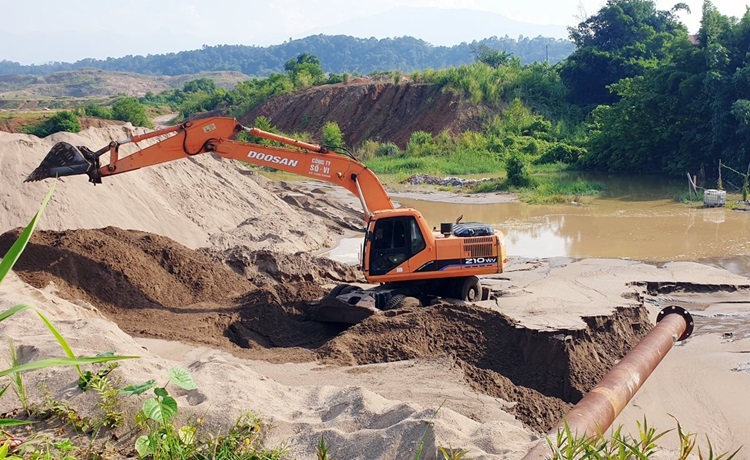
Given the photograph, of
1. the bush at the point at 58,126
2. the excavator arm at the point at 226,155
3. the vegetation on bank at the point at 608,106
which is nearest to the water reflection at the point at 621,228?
the vegetation on bank at the point at 608,106

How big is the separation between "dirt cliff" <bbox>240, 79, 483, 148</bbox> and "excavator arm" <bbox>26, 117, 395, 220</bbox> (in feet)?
107

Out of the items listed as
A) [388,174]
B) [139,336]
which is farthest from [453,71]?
[139,336]

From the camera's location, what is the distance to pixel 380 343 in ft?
37.0

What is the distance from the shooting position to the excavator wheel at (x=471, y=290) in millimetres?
13445

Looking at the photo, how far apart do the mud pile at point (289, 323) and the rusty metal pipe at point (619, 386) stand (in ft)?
4.28

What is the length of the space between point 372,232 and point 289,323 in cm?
200

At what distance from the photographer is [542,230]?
2408cm

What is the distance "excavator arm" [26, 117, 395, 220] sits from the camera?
1360cm

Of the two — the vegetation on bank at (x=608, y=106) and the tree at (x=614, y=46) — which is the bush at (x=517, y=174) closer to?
the vegetation on bank at (x=608, y=106)

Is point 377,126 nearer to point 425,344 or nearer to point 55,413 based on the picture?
point 425,344

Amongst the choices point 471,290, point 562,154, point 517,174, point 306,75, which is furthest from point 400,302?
point 306,75

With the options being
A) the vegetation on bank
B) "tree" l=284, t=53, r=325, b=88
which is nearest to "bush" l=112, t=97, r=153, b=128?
the vegetation on bank

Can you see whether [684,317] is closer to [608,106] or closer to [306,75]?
[608,106]

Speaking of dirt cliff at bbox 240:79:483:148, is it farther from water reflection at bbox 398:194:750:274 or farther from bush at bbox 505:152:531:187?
water reflection at bbox 398:194:750:274
